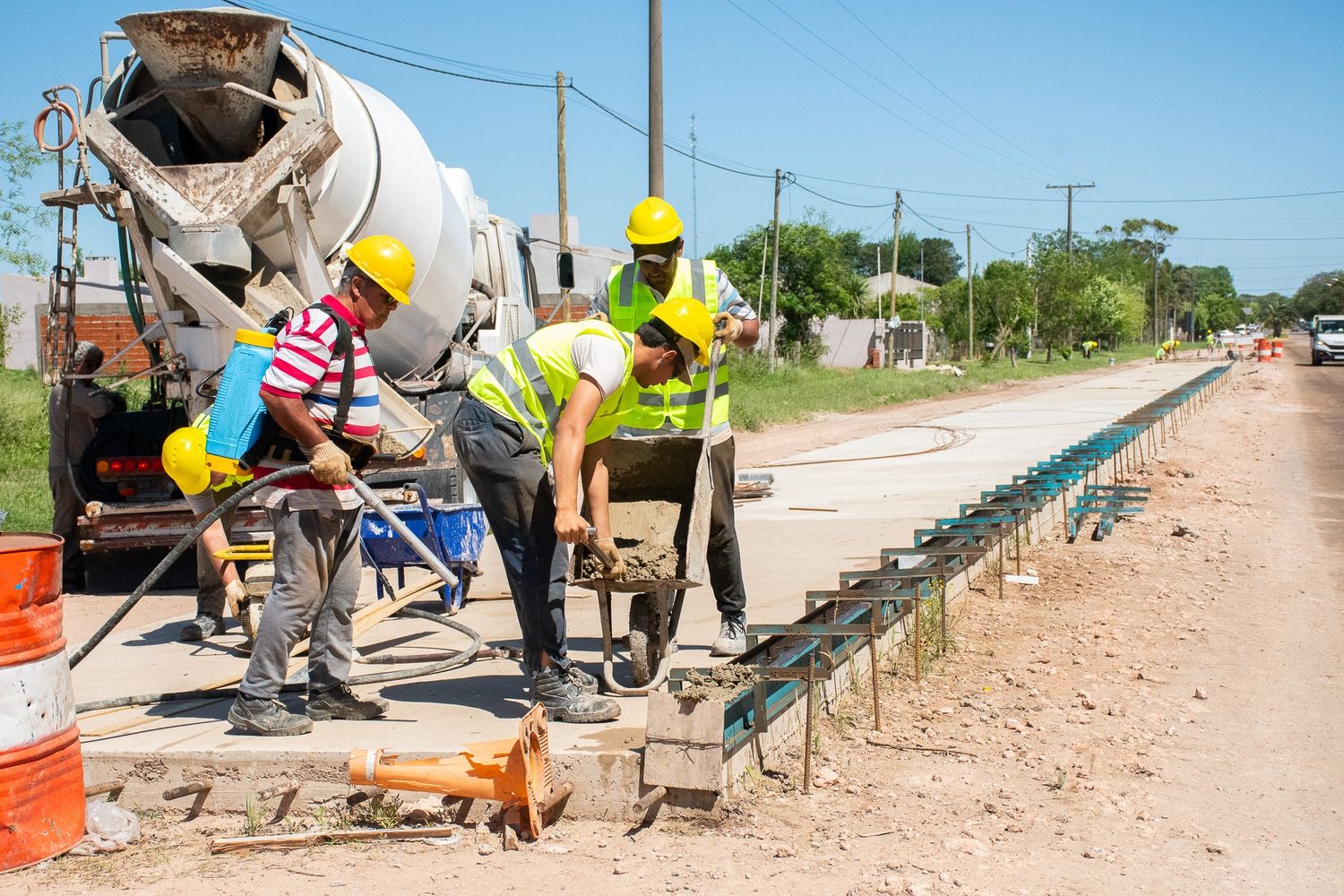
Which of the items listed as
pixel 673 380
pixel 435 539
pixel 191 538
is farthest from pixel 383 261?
pixel 435 539

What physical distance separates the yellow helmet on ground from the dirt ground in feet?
5.38

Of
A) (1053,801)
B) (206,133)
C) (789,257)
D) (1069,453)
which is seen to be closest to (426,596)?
(206,133)

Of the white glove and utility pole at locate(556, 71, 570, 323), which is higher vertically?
utility pole at locate(556, 71, 570, 323)

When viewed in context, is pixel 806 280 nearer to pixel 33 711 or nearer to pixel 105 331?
pixel 105 331

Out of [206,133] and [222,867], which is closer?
[222,867]

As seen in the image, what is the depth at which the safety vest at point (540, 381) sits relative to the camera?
5.02 meters

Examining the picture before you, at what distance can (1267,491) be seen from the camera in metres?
13.6

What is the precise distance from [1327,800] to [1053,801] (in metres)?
1.02

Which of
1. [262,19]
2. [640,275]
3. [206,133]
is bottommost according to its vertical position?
[640,275]

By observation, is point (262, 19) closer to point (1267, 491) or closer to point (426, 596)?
point (426, 596)

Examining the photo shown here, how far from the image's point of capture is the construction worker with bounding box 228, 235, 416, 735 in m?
4.82

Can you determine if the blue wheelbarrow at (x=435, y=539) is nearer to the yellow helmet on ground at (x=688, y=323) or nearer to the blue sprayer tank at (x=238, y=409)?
the blue sprayer tank at (x=238, y=409)

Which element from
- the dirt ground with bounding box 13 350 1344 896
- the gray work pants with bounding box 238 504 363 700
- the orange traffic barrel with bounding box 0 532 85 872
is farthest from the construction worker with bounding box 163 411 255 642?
the dirt ground with bounding box 13 350 1344 896

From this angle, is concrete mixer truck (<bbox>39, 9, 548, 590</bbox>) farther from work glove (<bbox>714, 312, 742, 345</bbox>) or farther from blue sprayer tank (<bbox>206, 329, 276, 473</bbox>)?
work glove (<bbox>714, 312, 742, 345</bbox>)
